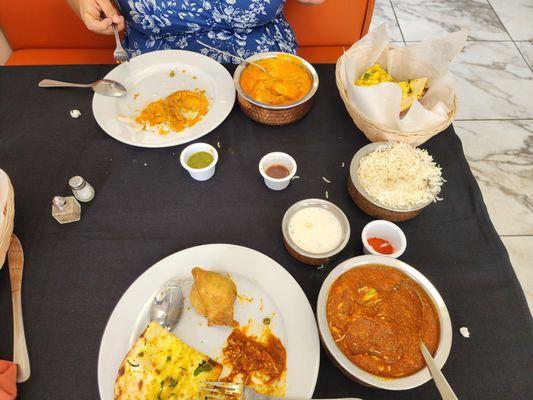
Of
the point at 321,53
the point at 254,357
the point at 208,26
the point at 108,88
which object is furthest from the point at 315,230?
the point at 321,53

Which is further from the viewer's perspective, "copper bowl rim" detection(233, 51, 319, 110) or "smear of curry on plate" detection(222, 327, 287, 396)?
"copper bowl rim" detection(233, 51, 319, 110)

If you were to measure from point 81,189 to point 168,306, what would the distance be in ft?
2.09

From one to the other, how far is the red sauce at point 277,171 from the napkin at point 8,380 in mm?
1138

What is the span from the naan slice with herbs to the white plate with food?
0.90 metres

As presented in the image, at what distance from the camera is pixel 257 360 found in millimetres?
1222

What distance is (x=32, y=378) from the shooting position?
47.3 inches

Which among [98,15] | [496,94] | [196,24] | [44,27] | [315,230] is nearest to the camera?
[315,230]

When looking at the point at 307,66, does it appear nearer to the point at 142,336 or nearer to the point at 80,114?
the point at 80,114

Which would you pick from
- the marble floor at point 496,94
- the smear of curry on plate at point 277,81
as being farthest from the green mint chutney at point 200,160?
the marble floor at point 496,94

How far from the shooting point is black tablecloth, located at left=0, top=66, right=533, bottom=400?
1.23 m

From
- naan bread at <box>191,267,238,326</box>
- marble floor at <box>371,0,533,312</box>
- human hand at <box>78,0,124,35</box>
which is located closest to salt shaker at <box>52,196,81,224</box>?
naan bread at <box>191,267,238,326</box>

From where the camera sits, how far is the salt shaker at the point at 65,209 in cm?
Result: 143

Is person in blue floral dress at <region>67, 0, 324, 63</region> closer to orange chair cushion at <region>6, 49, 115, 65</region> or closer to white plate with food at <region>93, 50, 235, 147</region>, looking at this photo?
white plate with food at <region>93, 50, 235, 147</region>

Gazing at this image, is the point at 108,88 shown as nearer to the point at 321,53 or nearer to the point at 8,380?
the point at 8,380
